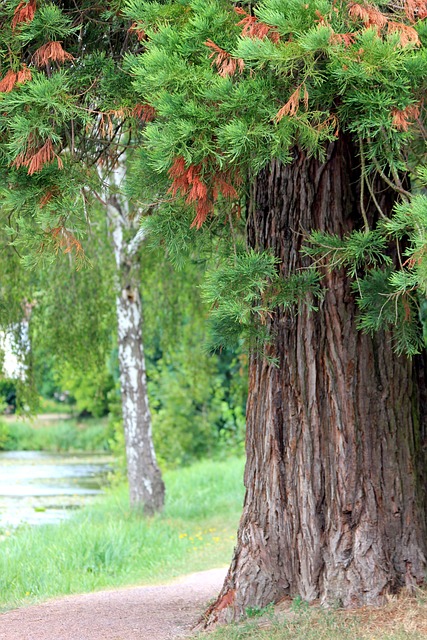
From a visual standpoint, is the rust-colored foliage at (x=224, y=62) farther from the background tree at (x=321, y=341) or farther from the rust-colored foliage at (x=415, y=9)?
the rust-colored foliage at (x=415, y=9)

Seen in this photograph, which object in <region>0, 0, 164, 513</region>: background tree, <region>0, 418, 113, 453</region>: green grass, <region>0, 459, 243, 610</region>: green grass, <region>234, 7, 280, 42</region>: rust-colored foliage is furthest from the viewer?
<region>0, 418, 113, 453</region>: green grass

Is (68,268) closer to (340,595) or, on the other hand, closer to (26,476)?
(340,595)

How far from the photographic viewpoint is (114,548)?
9055mm

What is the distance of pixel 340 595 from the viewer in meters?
5.07

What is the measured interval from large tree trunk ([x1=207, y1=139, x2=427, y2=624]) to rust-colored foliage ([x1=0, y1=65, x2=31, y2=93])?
67.9 inches

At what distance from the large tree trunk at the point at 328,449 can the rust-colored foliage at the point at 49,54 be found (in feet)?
5.17

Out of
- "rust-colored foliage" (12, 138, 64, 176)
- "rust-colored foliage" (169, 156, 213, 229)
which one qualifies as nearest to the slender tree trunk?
"rust-colored foliage" (12, 138, 64, 176)

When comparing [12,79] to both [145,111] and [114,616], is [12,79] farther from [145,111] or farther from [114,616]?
[114,616]

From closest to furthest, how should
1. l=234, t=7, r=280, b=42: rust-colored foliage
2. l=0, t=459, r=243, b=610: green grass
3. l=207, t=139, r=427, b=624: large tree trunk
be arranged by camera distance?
l=234, t=7, r=280, b=42: rust-colored foliage < l=207, t=139, r=427, b=624: large tree trunk < l=0, t=459, r=243, b=610: green grass

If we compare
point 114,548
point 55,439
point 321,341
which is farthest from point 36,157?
point 55,439

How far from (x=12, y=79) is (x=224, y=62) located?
3.94ft

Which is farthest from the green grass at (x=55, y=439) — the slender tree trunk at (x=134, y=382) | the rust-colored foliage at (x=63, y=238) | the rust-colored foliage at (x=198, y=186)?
the rust-colored foliage at (x=198, y=186)

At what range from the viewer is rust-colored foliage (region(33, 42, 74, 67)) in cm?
451

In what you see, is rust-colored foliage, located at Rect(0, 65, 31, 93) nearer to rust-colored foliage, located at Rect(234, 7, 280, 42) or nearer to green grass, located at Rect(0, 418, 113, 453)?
rust-colored foliage, located at Rect(234, 7, 280, 42)
